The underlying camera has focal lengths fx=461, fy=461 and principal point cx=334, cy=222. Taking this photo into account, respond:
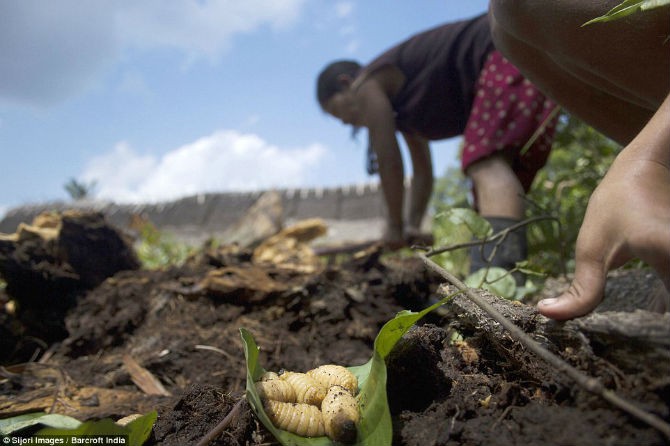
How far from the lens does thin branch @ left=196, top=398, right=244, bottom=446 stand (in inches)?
32.4

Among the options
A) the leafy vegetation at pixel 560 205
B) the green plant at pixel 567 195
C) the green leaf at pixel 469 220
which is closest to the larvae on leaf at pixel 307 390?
the green leaf at pixel 469 220

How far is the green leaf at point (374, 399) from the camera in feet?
2.50

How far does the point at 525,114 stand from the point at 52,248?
2598mm

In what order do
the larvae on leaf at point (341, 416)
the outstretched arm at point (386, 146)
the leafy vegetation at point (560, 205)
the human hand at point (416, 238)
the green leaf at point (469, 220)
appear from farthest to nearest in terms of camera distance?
the human hand at point (416, 238) < the outstretched arm at point (386, 146) < the leafy vegetation at point (560, 205) < the green leaf at point (469, 220) < the larvae on leaf at point (341, 416)

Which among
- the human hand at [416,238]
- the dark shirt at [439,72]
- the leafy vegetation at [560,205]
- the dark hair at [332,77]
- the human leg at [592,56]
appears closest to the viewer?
the human leg at [592,56]

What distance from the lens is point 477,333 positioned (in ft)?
3.16

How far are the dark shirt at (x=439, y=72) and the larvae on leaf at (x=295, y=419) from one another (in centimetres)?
250

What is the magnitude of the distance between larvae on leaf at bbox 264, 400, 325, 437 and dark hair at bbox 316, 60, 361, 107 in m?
3.92

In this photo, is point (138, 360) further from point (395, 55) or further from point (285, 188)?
point (285, 188)

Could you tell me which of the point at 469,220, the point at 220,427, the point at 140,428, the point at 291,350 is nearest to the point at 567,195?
the point at 469,220

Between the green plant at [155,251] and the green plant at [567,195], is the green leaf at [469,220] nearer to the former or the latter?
the green plant at [567,195]

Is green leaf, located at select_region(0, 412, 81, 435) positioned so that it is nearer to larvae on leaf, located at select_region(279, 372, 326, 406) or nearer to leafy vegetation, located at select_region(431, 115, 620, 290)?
larvae on leaf, located at select_region(279, 372, 326, 406)

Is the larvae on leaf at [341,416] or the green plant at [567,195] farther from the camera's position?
the green plant at [567,195]

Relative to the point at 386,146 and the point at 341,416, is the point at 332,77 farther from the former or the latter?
the point at 341,416
